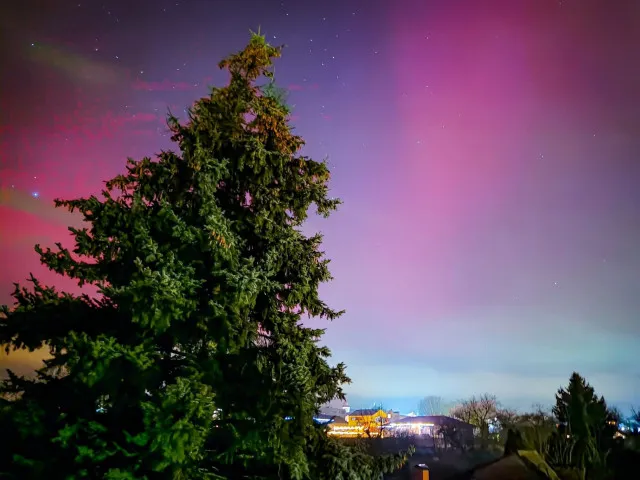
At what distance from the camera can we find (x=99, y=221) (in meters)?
9.09

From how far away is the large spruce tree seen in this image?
7883 mm

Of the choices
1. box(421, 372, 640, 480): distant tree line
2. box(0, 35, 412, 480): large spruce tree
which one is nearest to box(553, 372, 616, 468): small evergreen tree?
box(421, 372, 640, 480): distant tree line

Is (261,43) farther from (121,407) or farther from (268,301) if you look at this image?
(121,407)

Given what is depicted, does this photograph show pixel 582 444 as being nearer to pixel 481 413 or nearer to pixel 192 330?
pixel 192 330

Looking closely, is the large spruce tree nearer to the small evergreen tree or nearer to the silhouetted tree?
the small evergreen tree

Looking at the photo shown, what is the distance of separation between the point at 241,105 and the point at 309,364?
5.82 m

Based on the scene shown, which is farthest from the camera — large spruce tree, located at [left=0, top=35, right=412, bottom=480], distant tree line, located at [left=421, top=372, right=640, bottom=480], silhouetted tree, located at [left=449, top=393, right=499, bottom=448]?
silhouetted tree, located at [left=449, top=393, right=499, bottom=448]

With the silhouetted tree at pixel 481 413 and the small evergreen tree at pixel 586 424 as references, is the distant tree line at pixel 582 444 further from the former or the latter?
the silhouetted tree at pixel 481 413

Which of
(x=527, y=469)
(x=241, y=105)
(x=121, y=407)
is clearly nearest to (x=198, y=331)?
(x=121, y=407)

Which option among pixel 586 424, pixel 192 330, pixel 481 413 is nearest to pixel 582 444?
pixel 586 424

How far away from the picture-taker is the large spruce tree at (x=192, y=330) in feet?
25.9

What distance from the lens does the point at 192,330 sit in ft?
30.2

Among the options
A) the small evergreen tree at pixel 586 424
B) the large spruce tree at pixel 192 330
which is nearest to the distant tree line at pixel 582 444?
the small evergreen tree at pixel 586 424

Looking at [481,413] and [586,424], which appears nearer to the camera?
[586,424]
